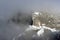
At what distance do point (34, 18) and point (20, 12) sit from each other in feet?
1.00

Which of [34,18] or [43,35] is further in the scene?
[34,18]

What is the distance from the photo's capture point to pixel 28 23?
2246 mm

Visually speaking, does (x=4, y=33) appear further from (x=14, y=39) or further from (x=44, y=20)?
(x=44, y=20)

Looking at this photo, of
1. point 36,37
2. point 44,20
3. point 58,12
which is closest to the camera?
point 36,37

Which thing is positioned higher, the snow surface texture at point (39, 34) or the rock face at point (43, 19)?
the rock face at point (43, 19)

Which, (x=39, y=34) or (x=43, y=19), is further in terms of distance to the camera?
(x=43, y=19)

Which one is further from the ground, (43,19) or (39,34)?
(43,19)

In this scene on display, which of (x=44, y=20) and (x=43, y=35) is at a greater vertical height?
(x=44, y=20)

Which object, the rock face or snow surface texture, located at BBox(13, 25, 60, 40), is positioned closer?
snow surface texture, located at BBox(13, 25, 60, 40)

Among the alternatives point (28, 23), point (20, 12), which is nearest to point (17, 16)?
point (20, 12)

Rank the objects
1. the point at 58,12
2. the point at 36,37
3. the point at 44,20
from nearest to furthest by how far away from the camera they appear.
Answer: the point at 36,37, the point at 44,20, the point at 58,12

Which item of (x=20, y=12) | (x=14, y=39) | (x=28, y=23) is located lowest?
(x=14, y=39)

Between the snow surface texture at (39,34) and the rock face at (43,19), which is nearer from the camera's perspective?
the snow surface texture at (39,34)

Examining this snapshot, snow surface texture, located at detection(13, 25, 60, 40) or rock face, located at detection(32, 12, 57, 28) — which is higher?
rock face, located at detection(32, 12, 57, 28)
